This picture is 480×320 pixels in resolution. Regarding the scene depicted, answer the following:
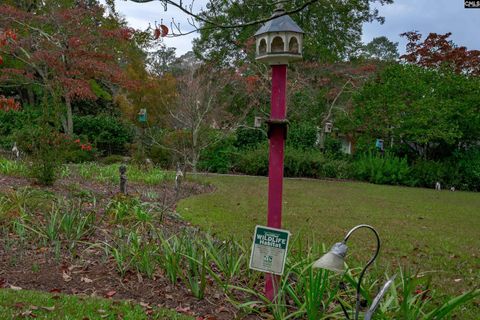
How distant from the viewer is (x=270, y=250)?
3.02 metres

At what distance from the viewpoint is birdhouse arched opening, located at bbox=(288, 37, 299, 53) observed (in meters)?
3.18

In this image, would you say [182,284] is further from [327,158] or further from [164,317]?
[327,158]

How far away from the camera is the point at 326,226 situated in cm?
704

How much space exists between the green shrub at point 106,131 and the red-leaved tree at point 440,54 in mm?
13521

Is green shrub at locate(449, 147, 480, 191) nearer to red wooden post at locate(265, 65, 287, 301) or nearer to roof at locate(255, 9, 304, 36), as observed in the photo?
red wooden post at locate(265, 65, 287, 301)

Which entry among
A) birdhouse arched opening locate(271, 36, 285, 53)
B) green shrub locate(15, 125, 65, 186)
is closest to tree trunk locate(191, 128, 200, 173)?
green shrub locate(15, 125, 65, 186)

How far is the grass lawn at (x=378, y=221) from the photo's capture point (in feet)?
17.1

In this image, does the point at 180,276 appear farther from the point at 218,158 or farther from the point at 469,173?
the point at 469,173

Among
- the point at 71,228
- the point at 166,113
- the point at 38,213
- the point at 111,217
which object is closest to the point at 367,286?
the point at 71,228

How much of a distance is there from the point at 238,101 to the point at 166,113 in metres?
3.68

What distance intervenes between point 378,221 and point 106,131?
1300 cm

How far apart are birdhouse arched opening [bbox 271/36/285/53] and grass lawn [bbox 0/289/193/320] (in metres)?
1.90

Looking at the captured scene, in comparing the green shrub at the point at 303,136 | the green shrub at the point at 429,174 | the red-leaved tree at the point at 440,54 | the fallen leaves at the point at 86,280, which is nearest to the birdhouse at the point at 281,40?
the fallen leaves at the point at 86,280

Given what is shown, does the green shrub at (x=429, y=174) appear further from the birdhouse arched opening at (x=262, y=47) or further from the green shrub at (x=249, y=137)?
the birdhouse arched opening at (x=262, y=47)
